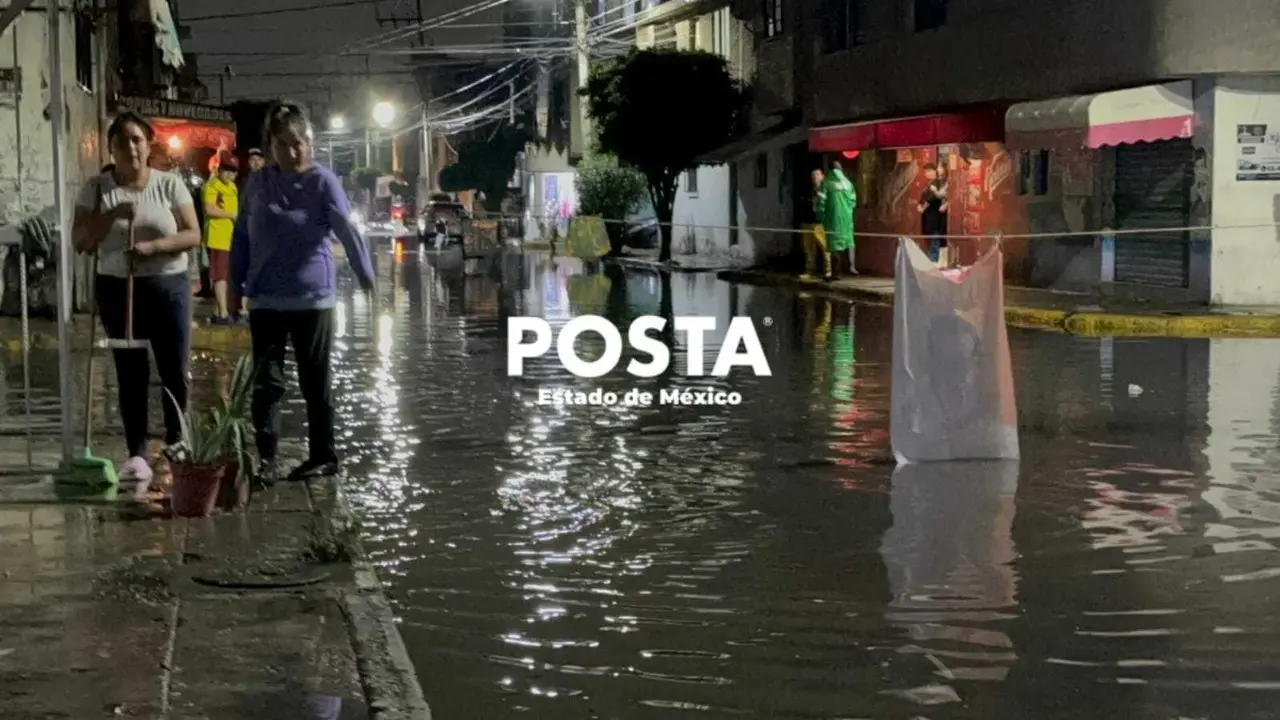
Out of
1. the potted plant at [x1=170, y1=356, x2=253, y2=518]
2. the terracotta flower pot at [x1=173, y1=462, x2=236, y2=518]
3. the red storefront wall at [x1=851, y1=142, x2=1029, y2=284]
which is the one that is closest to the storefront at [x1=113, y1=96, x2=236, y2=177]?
the red storefront wall at [x1=851, y1=142, x2=1029, y2=284]

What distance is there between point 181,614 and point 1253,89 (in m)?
17.9

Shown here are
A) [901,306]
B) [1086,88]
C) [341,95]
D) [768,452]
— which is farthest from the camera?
[341,95]

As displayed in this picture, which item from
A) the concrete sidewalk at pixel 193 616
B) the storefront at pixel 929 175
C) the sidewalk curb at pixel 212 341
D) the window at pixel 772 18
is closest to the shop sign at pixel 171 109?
the sidewalk curb at pixel 212 341

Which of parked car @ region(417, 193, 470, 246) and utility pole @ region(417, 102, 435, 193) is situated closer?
parked car @ region(417, 193, 470, 246)

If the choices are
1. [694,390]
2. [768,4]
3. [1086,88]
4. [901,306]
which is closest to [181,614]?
[901,306]

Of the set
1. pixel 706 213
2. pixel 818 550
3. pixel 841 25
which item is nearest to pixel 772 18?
pixel 841 25

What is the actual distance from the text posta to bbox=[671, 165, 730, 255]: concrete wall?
20.7 metres

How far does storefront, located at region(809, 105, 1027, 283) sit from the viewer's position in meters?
26.7

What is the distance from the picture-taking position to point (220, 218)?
16.9 metres

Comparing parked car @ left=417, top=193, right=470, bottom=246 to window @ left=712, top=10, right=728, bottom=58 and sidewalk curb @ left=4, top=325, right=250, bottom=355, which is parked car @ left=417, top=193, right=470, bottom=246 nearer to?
window @ left=712, top=10, right=728, bottom=58

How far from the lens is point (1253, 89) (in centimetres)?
2094

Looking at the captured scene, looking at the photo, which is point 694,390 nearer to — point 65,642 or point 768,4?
point 65,642

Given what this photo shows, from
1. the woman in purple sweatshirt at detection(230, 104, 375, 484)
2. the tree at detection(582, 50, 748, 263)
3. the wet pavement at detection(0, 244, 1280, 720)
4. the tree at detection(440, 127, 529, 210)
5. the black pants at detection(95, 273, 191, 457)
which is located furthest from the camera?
the tree at detection(440, 127, 529, 210)

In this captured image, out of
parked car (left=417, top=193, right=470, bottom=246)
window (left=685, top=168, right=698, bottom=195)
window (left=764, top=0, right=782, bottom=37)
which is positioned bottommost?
parked car (left=417, top=193, right=470, bottom=246)
